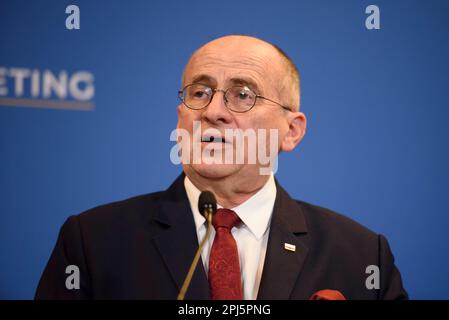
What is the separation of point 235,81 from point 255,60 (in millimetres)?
126

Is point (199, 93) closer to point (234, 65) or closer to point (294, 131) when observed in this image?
point (234, 65)

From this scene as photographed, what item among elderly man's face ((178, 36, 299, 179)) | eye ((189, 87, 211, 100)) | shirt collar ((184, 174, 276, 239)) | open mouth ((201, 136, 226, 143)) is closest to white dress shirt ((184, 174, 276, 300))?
shirt collar ((184, 174, 276, 239))

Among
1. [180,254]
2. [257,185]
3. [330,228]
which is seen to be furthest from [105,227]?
[330,228]

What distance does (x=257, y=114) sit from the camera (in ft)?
6.76

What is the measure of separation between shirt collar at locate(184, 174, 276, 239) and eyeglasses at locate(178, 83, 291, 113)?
293 millimetres

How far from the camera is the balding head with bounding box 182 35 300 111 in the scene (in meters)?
2.07

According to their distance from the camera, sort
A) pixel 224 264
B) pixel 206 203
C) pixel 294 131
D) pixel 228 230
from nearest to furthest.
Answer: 1. pixel 206 203
2. pixel 224 264
3. pixel 228 230
4. pixel 294 131

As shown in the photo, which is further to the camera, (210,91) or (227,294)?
(210,91)

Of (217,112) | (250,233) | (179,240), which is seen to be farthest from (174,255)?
(217,112)

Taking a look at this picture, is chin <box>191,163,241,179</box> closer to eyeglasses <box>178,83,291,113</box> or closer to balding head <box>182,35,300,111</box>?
eyeglasses <box>178,83,291,113</box>

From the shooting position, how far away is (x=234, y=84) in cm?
203
